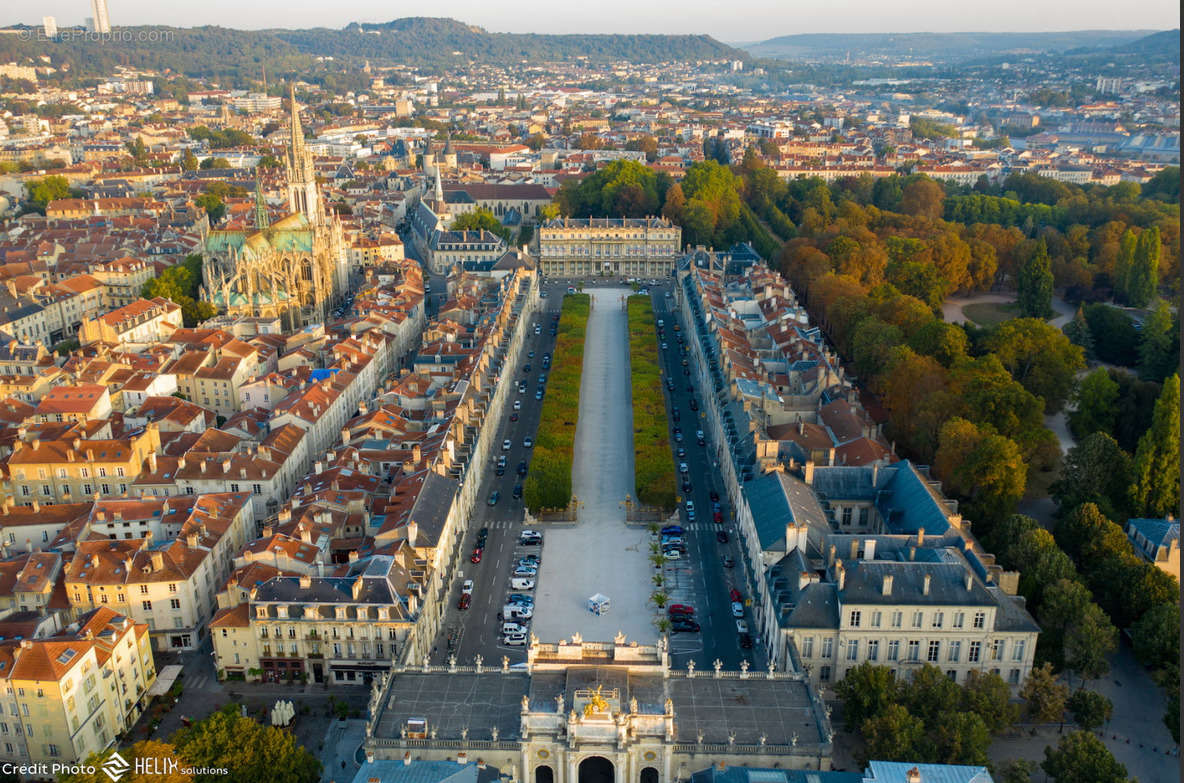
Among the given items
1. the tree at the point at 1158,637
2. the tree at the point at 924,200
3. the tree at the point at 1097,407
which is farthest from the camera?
the tree at the point at 924,200

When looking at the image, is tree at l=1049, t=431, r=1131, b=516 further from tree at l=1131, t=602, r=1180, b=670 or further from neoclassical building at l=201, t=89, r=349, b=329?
neoclassical building at l=201, t=89, r=349, b=329

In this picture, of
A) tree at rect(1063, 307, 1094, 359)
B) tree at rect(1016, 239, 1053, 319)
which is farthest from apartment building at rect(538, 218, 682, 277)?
tree at rect(1063, 307, 1094, 359)

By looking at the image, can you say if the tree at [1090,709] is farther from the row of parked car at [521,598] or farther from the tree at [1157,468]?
the row of parked car at [521,598]

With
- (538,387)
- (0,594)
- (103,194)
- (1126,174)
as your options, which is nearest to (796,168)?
(1126,174)

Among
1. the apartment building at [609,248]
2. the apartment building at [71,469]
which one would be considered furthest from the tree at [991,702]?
the apartment building at [609,248]

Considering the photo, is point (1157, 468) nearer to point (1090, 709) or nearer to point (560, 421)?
point (1090, 709)

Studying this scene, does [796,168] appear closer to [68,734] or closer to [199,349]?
[199,349]
